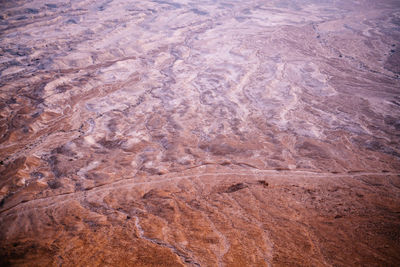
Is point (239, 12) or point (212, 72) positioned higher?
point (239, 12)

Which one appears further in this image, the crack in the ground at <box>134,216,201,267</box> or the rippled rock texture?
the rippled rock texture

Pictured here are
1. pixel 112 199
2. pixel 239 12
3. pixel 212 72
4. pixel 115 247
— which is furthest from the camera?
pixel 239 12

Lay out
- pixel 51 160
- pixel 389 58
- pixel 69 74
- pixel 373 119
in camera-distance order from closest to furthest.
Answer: pixel 51 160, pixel 373 119, pixel 69 74, pixel 389 58

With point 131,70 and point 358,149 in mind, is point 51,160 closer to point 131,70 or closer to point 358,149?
point 131,70

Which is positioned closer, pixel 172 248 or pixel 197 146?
pixel 172 248

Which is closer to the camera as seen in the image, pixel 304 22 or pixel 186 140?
pixel 186 140

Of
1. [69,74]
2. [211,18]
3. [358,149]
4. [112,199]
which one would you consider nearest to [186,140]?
[112,199]

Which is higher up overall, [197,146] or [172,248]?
[172,248]

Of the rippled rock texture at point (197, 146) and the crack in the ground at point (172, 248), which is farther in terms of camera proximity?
the rippled rock texture at point (197, 146)
